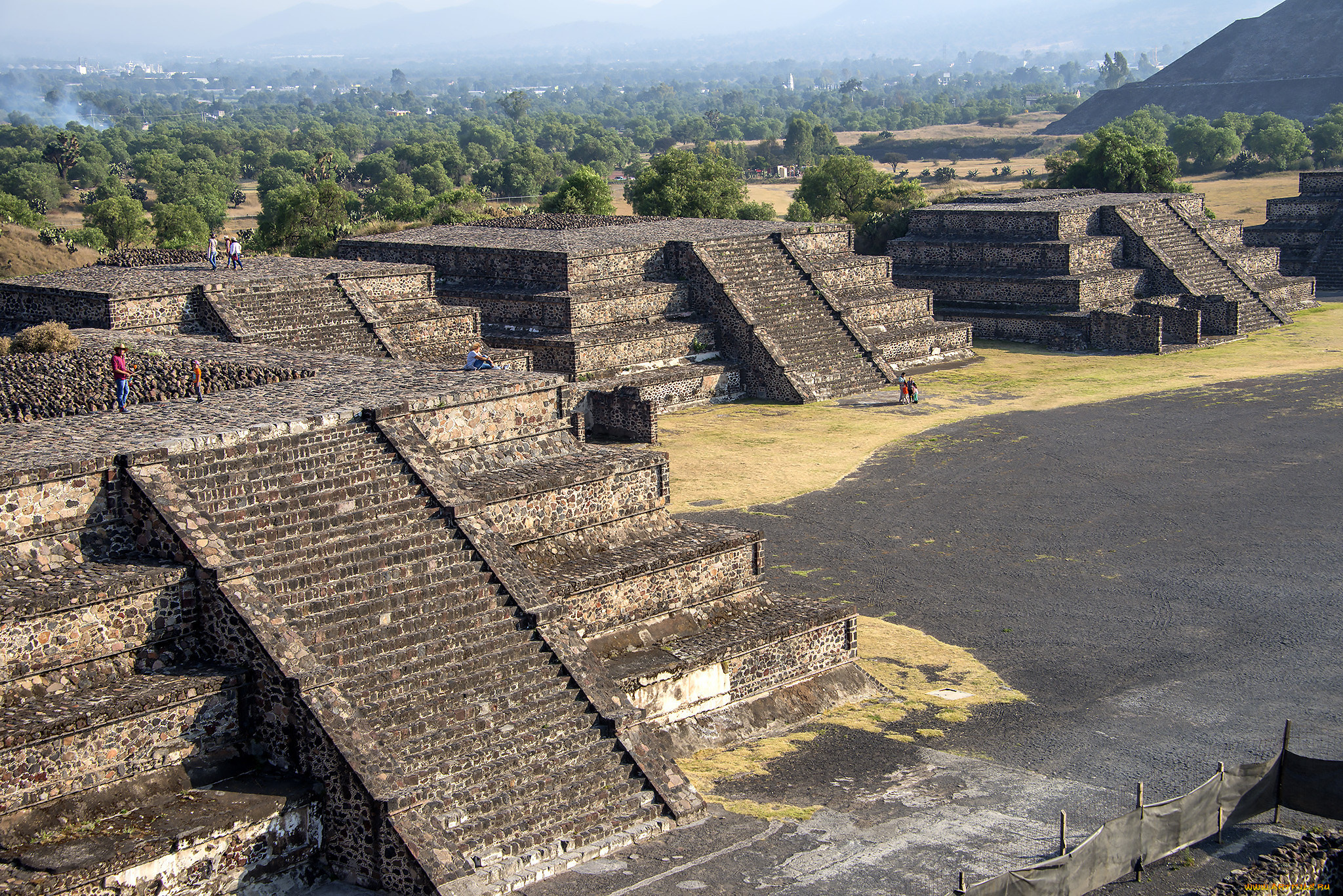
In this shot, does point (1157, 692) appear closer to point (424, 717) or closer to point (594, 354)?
point (424, 717)

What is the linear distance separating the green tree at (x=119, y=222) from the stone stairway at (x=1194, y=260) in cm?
4307

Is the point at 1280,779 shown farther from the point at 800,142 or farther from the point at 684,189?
the point at 800,142

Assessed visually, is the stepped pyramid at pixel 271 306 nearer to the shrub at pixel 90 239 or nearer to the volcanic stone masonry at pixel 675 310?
the volcanic stone masonry at pixel 675 310

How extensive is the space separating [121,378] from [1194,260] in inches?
1479

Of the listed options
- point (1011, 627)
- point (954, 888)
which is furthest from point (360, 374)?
point (954, 888)

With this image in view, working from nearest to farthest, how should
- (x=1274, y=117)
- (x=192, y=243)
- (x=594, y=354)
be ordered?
(x=594, y=354) → (x=192, y=243) → (x=1274, y=117)

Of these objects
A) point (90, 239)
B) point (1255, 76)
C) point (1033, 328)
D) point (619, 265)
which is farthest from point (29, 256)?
point (1255, 76)

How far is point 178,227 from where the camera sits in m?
59.6

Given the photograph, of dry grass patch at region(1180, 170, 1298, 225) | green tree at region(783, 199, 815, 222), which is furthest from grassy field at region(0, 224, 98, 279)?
dry grass patch at region(1180, 170, 1298, 225)

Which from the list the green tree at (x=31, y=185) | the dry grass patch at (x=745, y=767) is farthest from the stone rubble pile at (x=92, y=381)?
the green tree at (x=31, y=185)

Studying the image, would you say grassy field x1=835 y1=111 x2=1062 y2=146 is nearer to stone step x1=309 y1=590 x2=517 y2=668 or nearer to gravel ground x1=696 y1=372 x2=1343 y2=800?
gravel ground x1=696 y1=372 x2=1343 y2=800

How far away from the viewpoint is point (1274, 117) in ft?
350

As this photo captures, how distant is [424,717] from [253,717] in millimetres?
1616

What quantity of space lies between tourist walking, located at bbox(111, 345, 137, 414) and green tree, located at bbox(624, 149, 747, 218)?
3636 centimetres
